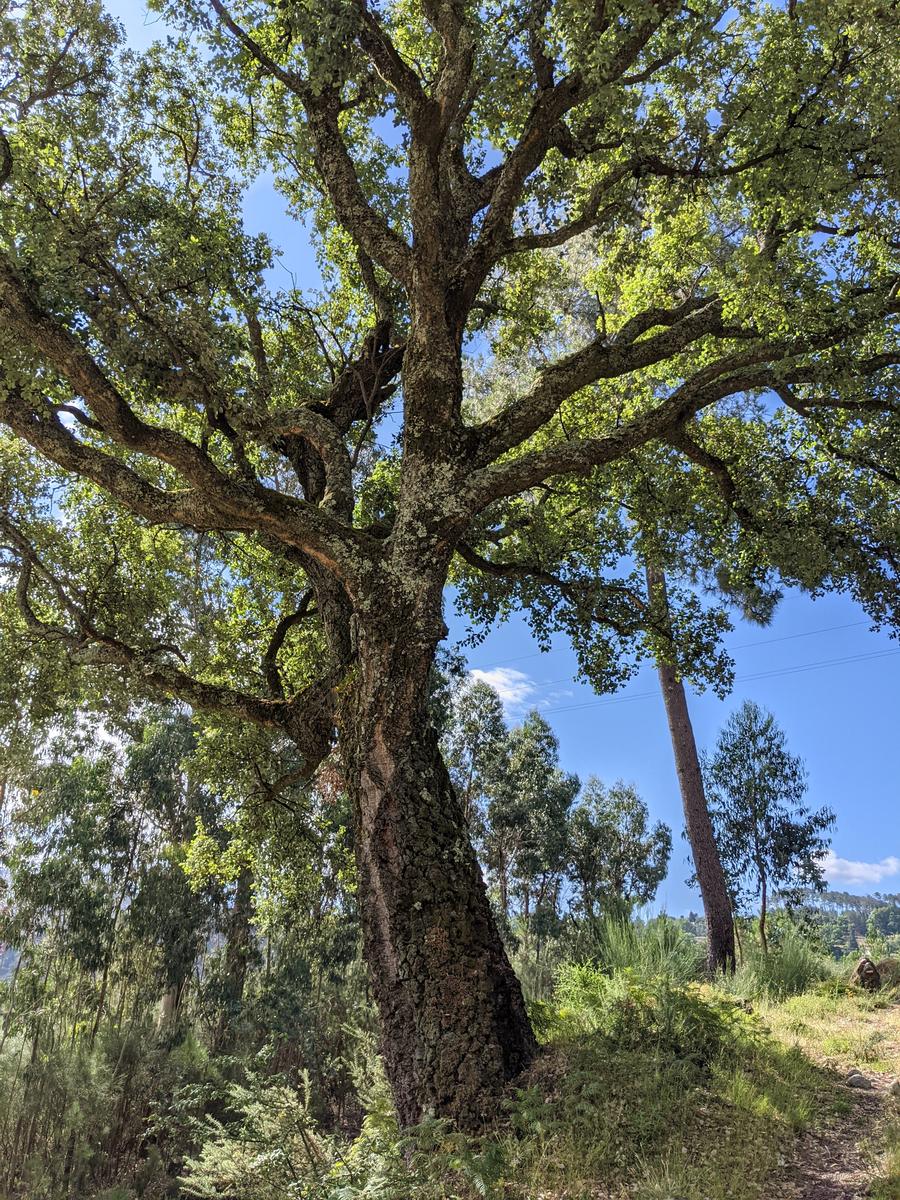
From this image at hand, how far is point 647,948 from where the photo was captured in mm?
6809

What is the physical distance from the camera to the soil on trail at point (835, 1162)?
342 centimetres

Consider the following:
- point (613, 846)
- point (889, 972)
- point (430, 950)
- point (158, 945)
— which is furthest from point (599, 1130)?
point (613, 846)

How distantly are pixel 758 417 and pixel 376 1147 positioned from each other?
8.26 meters

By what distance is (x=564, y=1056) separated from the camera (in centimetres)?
448

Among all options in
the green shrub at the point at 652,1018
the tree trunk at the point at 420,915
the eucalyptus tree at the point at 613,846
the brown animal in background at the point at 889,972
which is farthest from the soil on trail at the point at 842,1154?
the eucalyptus tree at the point at 613,846

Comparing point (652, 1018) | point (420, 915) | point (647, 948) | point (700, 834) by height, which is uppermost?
point (700, 834)

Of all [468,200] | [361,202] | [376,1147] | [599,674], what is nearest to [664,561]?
[599,674]

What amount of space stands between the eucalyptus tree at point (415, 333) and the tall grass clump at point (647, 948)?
2584 millimetres

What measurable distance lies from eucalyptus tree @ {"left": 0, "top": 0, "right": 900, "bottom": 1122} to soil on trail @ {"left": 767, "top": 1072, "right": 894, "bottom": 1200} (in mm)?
1508

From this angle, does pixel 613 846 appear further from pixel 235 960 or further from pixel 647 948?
pixel 647 948

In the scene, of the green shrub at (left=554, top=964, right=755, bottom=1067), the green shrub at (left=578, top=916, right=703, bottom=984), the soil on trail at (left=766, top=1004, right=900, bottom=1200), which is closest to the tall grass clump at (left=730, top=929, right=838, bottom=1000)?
the green shrub at (left=578, top=916, right=703, bottom=984)

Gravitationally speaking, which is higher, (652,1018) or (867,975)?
(652,1018)

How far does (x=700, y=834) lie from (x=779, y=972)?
268cm

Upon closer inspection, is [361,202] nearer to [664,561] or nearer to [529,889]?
[664,561]
